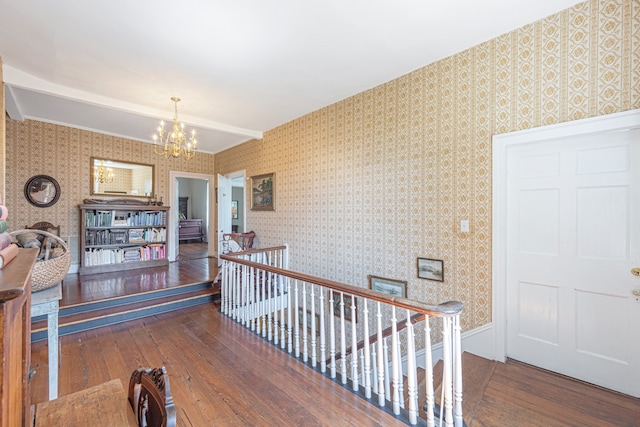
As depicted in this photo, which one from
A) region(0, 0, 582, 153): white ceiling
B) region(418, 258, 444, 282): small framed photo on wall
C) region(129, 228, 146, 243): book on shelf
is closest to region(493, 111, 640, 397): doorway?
region(418, 258, 444, 282): small framed photo on wall

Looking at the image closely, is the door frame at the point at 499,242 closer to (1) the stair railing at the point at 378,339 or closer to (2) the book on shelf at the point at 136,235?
(1) the stair railing at the point at 378,339

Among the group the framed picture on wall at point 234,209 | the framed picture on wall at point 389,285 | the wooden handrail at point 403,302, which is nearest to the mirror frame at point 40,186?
the wooden handrail at point 403,302

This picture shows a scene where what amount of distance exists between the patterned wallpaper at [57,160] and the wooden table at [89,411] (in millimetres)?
5333

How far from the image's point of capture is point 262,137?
5.61 meters

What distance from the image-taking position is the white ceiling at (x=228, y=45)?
2270mm

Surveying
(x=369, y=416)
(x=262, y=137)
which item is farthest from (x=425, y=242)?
(x=262, y=137)

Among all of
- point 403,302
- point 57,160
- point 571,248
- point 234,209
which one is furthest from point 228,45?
point 234,209

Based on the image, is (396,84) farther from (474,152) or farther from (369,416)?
(369,416)

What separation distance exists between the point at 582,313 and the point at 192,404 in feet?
10.1

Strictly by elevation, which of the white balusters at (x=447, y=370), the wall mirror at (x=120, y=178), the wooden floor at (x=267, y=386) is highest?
the wall mirror at (x=120, y=178)

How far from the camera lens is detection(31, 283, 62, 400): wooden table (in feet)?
5.49

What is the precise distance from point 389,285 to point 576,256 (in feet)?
5.68

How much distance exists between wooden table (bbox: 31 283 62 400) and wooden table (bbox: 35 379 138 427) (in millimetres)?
836

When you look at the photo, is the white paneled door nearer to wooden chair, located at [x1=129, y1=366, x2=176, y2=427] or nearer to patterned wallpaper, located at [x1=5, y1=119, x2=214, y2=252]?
wooden chair, located at [x1=129, y1=366, x2=176, y2=427]
